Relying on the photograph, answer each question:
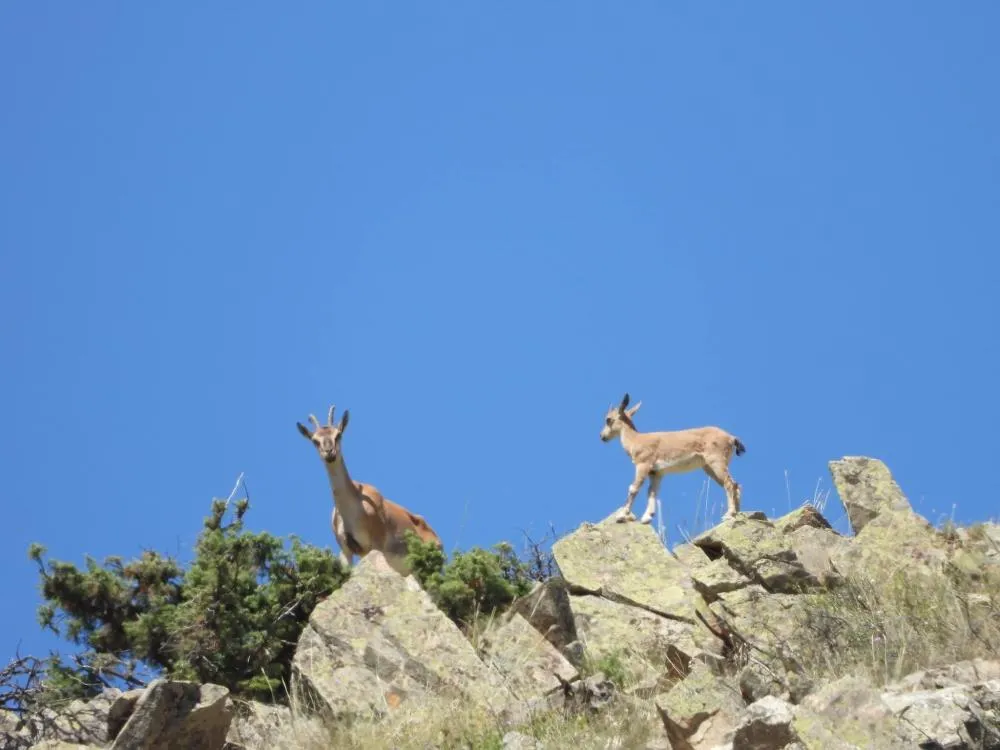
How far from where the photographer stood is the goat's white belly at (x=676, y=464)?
2366cm

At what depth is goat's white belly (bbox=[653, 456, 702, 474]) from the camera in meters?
23.7

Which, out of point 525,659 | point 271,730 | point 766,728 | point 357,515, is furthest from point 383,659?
point 357,515

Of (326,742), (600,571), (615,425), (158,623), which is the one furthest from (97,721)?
(615,425)

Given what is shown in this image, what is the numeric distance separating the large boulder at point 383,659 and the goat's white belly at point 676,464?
9805mm

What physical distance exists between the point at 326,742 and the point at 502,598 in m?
4.56

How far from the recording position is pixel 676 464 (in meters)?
23.7

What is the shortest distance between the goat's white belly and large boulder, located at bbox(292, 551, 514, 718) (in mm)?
9805

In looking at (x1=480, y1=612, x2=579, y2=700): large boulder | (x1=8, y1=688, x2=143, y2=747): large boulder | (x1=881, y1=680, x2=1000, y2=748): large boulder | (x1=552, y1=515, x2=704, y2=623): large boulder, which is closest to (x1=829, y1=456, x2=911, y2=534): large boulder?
(x1=552, y1=515, x2=704, y2=623): large boulder

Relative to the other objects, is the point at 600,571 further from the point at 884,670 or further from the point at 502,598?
the point at 884,670

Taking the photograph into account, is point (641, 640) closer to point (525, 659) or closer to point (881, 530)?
point (525, 659)

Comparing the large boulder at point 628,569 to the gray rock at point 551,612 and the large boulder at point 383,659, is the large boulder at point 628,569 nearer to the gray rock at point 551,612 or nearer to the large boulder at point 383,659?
the gray rock at point 551,612

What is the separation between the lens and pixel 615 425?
2533 cm

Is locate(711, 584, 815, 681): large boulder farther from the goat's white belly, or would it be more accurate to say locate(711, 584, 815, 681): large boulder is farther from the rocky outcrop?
the goat's white belly

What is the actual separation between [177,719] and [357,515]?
10.2 meters
